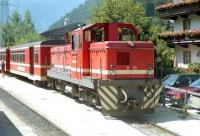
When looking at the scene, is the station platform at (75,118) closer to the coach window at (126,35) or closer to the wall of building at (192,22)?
the coach window at (126,35)

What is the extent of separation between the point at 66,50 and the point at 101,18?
15.5 meters

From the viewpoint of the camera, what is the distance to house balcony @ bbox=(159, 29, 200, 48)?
111 ft

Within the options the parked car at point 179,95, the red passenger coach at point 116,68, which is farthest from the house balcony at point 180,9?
the red passenger coach at point 116,68

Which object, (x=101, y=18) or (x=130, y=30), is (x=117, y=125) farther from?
(x=101, y=18)

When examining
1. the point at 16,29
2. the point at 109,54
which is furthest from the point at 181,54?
the point at 16,29

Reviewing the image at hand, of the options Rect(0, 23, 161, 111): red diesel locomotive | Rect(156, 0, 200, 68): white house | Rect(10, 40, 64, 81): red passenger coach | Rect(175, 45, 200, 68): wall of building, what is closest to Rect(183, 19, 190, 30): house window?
Rect(156, 0, 200, 68): white house

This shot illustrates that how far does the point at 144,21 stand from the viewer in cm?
3625

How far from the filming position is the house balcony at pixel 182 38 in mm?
33950

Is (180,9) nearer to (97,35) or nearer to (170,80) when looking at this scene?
(170,80)

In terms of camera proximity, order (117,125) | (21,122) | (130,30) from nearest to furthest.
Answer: (117,125)
(21,122)
(130,30)

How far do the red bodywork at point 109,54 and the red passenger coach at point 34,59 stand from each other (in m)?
8.60

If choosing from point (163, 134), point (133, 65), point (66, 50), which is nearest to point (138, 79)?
point (133, 65)

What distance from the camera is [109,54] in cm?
1591

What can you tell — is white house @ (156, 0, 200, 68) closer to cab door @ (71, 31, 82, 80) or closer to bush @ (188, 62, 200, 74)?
bush @ (188, 62, 200, 74)
